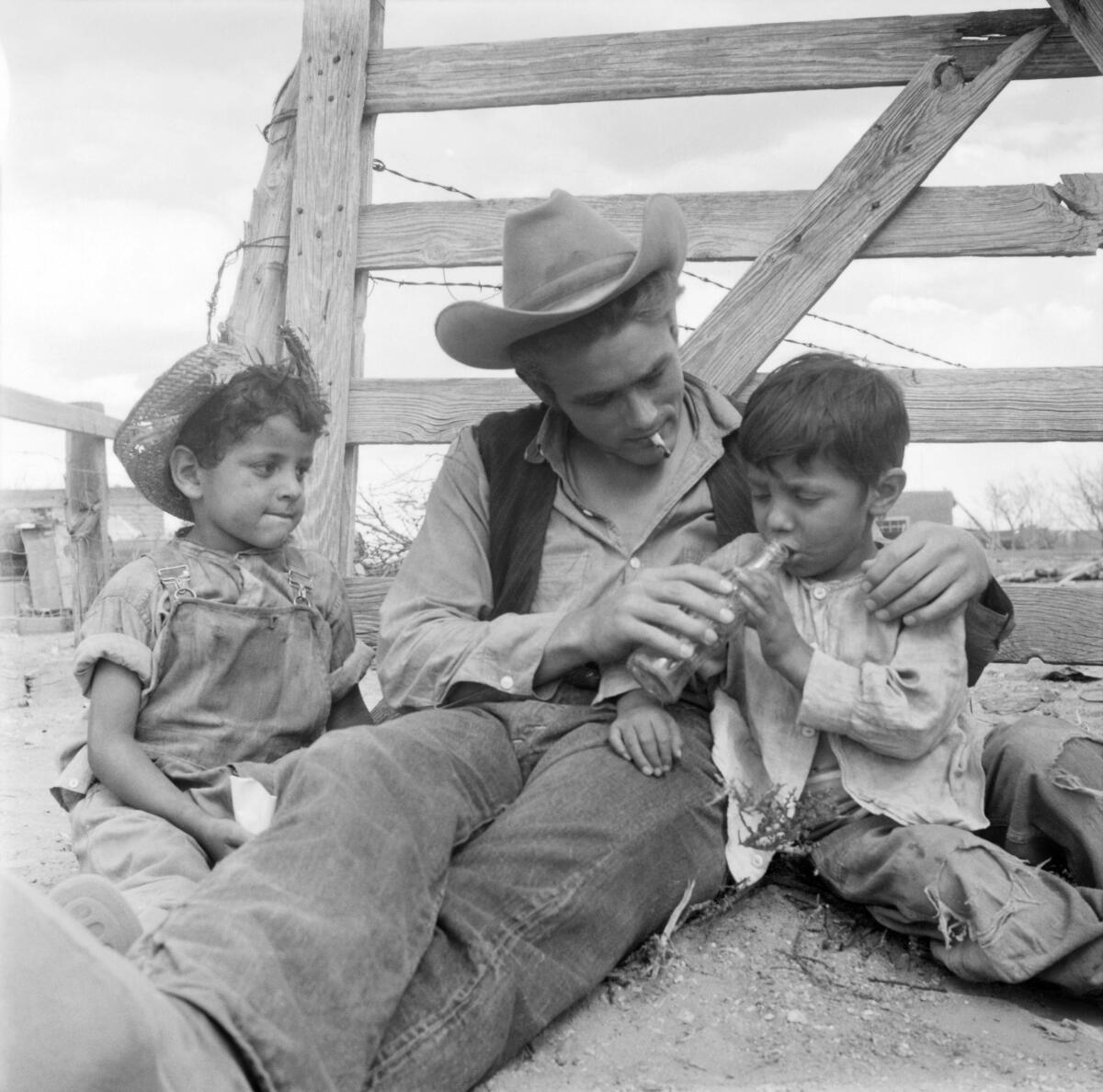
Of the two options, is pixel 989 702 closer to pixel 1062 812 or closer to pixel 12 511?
pixel 1062 812

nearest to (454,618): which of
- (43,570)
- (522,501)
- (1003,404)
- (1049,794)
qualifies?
(522,501)

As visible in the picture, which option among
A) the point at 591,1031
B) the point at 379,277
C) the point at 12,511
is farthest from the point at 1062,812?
the point at 12,511

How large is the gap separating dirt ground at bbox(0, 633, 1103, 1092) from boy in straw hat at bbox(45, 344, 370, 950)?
918 millimetres

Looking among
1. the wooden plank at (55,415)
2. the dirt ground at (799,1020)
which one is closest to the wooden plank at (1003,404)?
the dirt ground at (799,1020)

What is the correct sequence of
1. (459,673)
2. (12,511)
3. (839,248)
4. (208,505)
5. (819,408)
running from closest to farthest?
(819,408)
(459,673)
(208,505)
(839,248)
(12,511)

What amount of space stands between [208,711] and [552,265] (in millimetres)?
1269

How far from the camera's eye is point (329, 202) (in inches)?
181

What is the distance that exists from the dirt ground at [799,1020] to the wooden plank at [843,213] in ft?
7.01

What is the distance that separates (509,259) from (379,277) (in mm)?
2086

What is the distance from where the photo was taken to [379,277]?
4.62 m

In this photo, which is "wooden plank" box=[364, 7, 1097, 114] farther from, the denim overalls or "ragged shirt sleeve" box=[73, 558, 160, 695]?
"ragged shirt sleeve" box=[73, 558, 160, 695]

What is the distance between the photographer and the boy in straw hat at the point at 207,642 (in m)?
2.60

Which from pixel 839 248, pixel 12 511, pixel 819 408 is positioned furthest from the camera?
pixel 12 511

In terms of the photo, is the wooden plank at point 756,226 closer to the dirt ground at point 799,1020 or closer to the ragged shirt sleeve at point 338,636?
the ragged shirt sleeve at point 338,636
